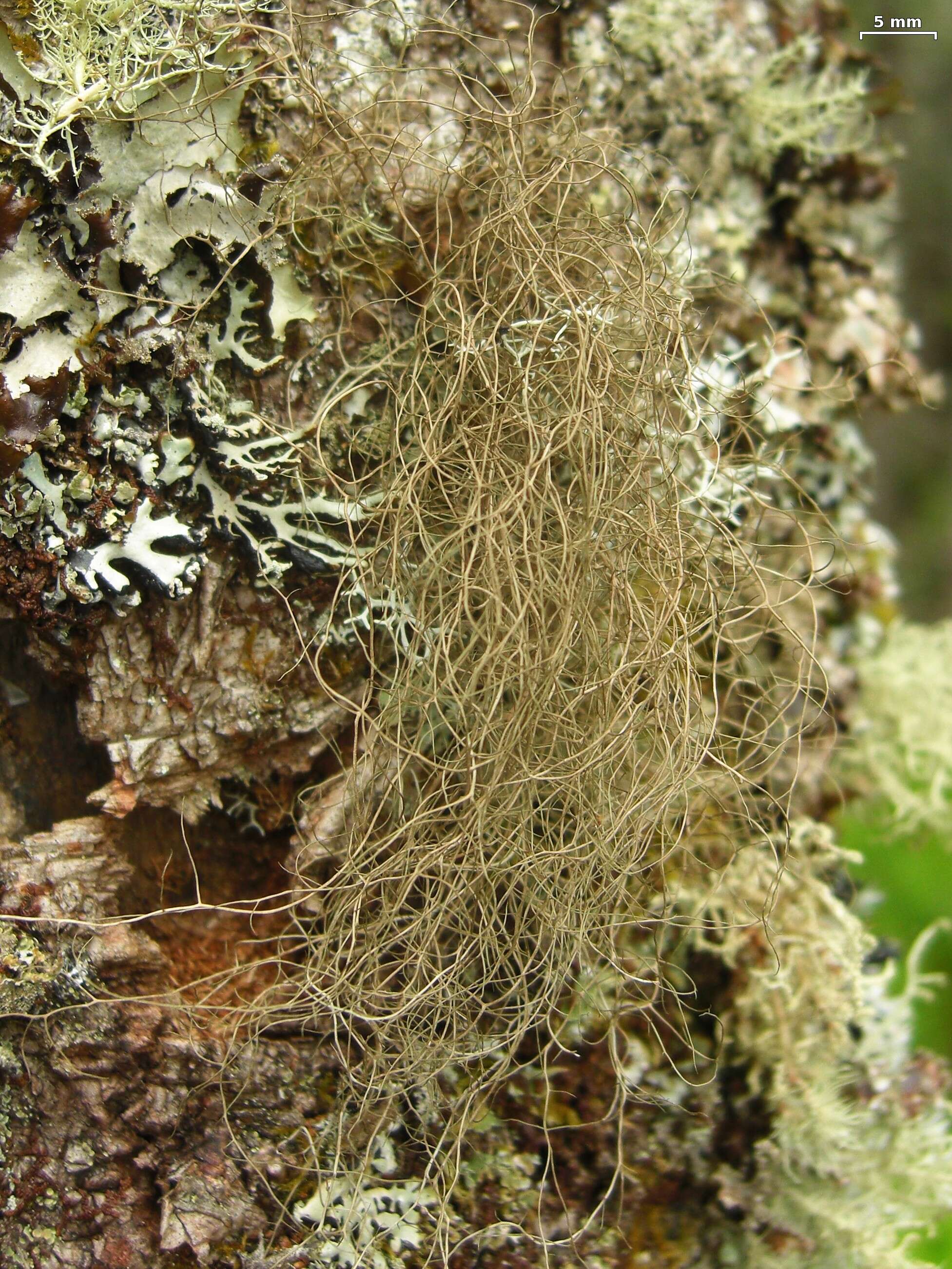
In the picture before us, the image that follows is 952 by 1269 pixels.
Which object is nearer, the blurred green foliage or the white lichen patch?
the white lichen patch

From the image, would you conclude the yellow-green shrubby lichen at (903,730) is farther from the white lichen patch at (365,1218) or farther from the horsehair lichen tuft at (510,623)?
the white lichen patch at (365,1218)

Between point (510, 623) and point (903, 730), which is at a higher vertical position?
point (510, 623)

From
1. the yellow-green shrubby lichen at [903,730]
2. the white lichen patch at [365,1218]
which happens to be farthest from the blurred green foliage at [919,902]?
the white lichen patch at [365,1218]

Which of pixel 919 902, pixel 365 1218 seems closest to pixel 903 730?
pixel 919 902

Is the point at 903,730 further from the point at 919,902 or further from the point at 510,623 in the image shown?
the point at 919,902

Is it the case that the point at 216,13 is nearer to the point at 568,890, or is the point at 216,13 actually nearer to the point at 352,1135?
the point at 568,890

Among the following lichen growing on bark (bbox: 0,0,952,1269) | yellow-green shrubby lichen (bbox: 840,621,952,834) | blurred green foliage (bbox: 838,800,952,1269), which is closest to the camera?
lichen growing on bark (bbox: 0,0,952,1269)

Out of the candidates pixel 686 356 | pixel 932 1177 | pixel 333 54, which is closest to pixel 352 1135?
pixel 932 1177

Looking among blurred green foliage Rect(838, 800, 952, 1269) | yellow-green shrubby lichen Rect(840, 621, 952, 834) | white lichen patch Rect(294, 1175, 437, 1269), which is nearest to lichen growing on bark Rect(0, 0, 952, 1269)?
white lichen patch Rect(294, 1175, 437, 1269)

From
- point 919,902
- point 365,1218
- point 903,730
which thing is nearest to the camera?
point 365,1218

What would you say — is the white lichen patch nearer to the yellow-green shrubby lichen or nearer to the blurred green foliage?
the yellow-green shrubby lichen
